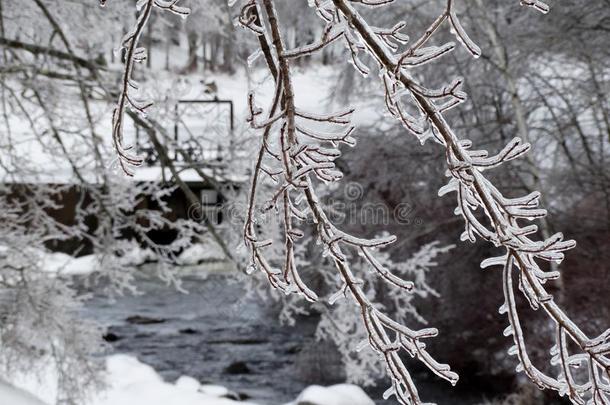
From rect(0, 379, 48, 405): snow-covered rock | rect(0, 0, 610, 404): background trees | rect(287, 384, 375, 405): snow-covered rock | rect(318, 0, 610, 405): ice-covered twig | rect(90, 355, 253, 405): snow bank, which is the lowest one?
rect(90, 355, 253, 405): snow bank

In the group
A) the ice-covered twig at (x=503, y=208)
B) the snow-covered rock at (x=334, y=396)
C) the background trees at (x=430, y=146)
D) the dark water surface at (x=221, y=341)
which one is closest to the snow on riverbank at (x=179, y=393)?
the snow-covered rock at (x=334, y=396)

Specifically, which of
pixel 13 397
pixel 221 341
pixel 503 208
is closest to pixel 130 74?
pixel 503 208

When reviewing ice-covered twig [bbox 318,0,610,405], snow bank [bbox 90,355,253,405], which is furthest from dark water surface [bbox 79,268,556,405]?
ice-covered twig [bbox 318,0,610,405]

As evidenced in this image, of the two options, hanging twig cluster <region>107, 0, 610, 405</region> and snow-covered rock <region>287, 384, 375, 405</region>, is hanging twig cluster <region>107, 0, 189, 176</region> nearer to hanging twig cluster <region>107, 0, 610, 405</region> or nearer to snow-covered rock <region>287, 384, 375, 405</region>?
hanging twig cluster <region>107, 0, 610, 405</region>

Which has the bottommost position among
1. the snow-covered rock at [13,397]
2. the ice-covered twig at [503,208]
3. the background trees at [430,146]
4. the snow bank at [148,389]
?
the snow bank at [148,389]

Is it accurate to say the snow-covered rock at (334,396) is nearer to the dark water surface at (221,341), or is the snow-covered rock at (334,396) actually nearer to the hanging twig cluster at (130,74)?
the dark water surface at (221,341)

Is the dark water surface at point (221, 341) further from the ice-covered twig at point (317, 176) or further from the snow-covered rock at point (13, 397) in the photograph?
the ice-covered twig at point (317, 176)

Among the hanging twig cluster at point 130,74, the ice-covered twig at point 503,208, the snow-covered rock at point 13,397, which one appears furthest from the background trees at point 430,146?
the ice-covered twig at point 503,208

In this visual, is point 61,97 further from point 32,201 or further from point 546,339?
point 546,339

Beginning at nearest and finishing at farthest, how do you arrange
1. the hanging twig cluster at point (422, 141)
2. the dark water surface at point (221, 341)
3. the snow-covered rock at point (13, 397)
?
1. the hanging twig cluster at point (422, 141)
2. the snow-covered rock at point (13, 397)
3. the dark water surface at point (221, 341)

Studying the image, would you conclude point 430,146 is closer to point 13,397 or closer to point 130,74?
point 13,397

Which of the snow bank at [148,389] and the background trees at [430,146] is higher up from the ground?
the background trees at [430,146]

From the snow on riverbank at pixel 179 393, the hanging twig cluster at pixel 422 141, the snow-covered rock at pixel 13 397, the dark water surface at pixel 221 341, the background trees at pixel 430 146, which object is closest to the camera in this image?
the hanging twig cluster at pixel 422 141

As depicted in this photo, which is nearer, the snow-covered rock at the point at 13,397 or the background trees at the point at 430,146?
the snow-covered rock at the point at 13,397
